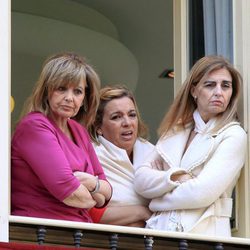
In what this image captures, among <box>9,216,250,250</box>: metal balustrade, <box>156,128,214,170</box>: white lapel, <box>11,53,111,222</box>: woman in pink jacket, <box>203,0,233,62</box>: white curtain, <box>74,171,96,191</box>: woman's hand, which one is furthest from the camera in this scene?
<box>203,0,233,62</box>: white curtain

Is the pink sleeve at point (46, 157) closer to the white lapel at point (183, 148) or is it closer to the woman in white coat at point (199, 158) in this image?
the woman in white coat at point (199, 158)

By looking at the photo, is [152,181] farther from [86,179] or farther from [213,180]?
[86,179]

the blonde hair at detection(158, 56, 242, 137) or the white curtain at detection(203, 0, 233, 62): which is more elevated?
the white curtain at detection(203, 0, 233, 62)

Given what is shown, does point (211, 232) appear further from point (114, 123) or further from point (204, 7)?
point (204, 7)

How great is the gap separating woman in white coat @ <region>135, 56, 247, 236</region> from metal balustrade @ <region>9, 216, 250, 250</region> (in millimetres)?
112

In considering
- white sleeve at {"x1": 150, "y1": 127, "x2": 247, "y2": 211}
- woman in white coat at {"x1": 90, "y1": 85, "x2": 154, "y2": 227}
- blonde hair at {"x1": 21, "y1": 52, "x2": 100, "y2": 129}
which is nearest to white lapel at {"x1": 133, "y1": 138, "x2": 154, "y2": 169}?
woman in white coat at {"x1": 90, "y1": 85, "x2": 154, "y2": 227}

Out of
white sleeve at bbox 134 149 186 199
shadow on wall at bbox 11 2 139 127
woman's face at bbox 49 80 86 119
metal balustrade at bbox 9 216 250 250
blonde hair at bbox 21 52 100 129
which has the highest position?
shadow on wall at bbox 11 2 139 127

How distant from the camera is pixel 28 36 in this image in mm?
8359

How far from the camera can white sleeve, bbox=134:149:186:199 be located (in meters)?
5.11

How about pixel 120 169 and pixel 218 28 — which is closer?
pixel 120 169

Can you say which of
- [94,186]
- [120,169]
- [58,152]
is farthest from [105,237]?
[120,169]

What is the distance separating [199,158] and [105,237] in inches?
25.3

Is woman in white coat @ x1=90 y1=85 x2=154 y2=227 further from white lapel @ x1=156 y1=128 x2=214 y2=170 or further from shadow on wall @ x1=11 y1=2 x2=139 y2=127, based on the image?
shadow on wall @ x1=11 y1=2 x2=139 y2=127

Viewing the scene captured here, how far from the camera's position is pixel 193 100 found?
17.8 feet
